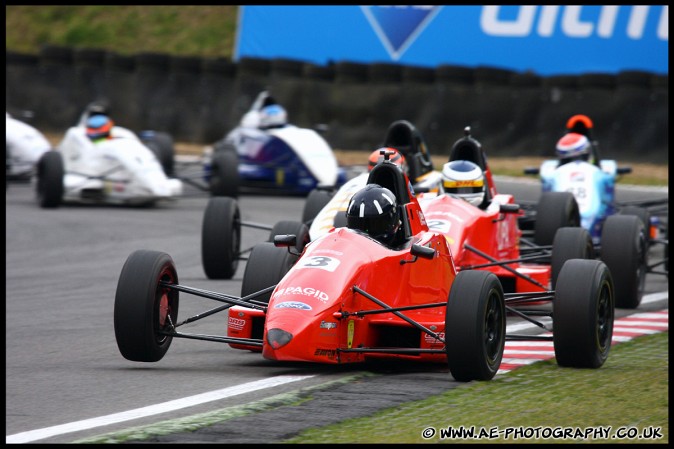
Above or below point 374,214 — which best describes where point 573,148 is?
above

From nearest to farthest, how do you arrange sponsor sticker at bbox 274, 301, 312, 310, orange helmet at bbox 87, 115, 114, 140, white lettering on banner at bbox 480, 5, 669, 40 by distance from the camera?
sponsor sticker at bbox 274, 301, 312, 310 < orange helmet at bbox 87, 115, 114, 140 < white lettering on banner at bbox 480, 5, 669, 40

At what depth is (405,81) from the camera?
26.3 meters

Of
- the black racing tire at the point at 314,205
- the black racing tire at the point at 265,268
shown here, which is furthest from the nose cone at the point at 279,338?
the black racing tire at the point at 314,205

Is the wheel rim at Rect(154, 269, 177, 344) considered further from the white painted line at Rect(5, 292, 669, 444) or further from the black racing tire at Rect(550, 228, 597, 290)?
the black racing tire at Rect(550, 228, 597, 290)

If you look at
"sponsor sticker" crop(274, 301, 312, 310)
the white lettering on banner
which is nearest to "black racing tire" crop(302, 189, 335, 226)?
"sponsor sticker" crop(274, 301, 312, 310)

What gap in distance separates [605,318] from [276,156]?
43.4 ft

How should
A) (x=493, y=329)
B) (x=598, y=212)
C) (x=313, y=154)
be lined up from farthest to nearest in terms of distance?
(x=313, y=154) < (x=598, y=212) < (x=493, y=329)

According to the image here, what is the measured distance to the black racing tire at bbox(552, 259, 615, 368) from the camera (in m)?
9.06

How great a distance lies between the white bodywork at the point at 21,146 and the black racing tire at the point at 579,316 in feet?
50.9

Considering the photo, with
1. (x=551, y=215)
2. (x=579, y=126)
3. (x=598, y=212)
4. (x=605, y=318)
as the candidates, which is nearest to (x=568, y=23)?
(x=579, y=126)

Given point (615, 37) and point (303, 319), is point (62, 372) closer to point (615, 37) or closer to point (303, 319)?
point (303, 319)

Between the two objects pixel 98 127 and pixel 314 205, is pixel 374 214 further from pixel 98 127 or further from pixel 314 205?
pixel 98 127

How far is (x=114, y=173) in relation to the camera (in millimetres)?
20281

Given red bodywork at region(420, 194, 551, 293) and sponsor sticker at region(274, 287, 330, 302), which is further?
red bodywork at region(420, 194, 551, 293)
